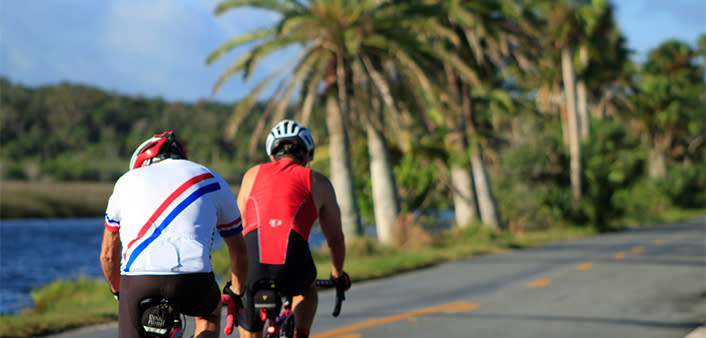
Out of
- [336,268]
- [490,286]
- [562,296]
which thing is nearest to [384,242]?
[490,286]

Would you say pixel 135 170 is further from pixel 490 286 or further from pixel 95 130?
pixel 95 130

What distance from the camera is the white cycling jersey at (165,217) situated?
353 cm

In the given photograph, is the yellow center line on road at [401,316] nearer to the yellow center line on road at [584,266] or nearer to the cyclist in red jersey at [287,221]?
the cyclist in red jersey at [287,221]

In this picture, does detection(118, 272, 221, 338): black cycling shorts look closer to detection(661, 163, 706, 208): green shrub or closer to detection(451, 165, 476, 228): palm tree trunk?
detection(451, 165, 476, 228): palm tree trunk

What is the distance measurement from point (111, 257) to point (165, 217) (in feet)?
1.38

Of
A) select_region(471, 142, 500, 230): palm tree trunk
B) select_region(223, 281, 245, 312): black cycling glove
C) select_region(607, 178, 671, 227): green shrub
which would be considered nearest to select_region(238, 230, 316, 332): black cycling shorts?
select_region(223, 281, 245, 312): black cycling glove

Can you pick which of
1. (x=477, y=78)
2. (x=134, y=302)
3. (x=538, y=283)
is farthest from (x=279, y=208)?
(x=477, y=78)

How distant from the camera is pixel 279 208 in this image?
4418 millimetres

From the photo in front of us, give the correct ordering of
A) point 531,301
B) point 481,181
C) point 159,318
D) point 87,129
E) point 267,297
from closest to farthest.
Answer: point 159,318 → point 267,297 → point 531,301 → point 481,181 → point 87,129

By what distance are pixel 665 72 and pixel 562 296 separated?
230 feet

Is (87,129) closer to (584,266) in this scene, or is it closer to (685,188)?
(685,188)

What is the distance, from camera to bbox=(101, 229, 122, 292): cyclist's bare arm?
3758 millimetres

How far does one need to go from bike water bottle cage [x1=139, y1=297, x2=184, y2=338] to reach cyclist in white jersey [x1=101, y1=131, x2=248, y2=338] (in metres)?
0.03

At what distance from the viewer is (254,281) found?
436 cm
